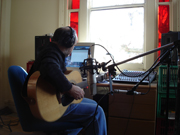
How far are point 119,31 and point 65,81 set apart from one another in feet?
5.29

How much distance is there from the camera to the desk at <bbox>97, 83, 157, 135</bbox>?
1418mm

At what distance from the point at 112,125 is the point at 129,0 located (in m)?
1.79

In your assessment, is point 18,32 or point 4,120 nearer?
point 4,120

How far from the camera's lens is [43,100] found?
36.6 inches

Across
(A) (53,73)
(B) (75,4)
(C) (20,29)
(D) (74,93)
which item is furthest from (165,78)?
(C) (20,29)

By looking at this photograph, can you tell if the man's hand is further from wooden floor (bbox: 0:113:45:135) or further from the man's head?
wooden floor (bbox: 0:113:45:135)

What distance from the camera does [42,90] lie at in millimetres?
936

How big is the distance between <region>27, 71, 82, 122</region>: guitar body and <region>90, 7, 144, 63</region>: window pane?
148 cm

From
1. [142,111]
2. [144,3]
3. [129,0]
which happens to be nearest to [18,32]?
[129,0]

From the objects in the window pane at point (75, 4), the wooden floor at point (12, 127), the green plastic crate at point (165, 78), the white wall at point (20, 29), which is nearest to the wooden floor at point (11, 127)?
the wooden floor at point (12, 127)

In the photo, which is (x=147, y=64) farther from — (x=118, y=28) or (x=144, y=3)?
(x=144, y=3)

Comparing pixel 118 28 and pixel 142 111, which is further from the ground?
pixel 118 28

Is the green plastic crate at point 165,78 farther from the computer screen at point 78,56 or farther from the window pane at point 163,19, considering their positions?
the computer screen at point 78,56

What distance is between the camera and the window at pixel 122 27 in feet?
6.81
